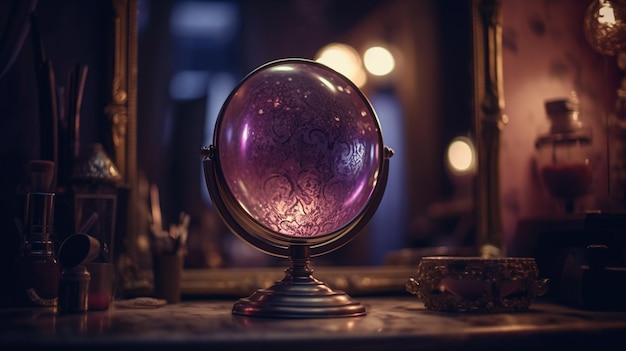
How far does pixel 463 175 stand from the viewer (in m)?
2.00

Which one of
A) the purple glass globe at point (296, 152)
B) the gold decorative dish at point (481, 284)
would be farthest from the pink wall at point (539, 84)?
the purple glass globe at point (296, 152)

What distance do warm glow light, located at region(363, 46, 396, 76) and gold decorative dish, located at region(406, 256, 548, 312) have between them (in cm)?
60

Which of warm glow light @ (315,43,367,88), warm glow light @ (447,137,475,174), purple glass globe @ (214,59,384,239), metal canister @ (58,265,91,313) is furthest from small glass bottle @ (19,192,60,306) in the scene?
warm glow light @ (447,137,475,174)

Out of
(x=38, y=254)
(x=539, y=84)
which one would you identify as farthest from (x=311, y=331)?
(x=539, y=84)

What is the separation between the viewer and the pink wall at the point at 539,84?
2.08m

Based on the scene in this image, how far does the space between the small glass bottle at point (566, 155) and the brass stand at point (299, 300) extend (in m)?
0.82

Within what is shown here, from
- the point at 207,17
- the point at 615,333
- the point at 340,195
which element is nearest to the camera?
the point at 615,333

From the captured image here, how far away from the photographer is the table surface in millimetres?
1078

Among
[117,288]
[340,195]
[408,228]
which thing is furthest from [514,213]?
[117,288]

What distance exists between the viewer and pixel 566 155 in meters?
2.00

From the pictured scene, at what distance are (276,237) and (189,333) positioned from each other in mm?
380

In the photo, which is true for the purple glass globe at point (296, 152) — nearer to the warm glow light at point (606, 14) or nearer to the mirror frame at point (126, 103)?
the mirror frame at point (126, 103)

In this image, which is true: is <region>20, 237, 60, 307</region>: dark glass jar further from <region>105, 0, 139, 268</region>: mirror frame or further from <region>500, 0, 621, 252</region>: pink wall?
<region>500, 0, 621, 252</region>: pink wall

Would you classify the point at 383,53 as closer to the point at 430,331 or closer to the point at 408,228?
the point at 408,228
